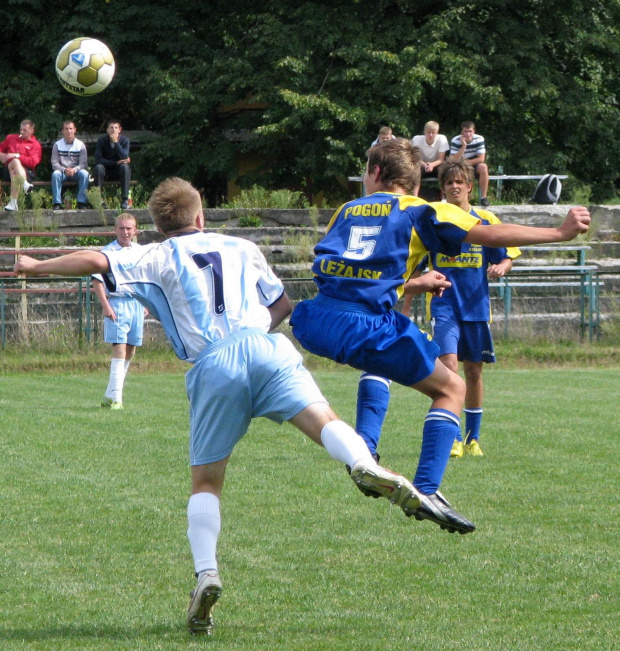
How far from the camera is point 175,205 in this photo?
4.54 metres

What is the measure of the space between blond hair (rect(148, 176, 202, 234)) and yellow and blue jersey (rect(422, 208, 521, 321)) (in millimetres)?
3961

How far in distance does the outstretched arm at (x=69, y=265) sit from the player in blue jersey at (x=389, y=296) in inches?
44.7

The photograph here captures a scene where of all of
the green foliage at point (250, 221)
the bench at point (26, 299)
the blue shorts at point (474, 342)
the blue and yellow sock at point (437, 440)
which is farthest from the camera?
the green foliage at point (250, 221)

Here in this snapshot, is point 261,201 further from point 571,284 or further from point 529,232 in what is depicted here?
point 529,232

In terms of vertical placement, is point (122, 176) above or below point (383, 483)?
above

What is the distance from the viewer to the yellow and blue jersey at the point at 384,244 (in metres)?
4.91

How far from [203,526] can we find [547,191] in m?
20.2

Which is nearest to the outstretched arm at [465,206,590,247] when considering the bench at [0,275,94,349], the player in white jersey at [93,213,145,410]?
the player in white jersey at [93,213,145,410]

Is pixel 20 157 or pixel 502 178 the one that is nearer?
pixel 20 157

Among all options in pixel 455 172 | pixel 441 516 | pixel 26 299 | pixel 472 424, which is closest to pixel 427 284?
pixel 441 516

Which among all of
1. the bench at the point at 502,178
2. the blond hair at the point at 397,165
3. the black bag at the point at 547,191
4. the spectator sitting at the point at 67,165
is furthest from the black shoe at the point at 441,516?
the black bag at the point at 547,191

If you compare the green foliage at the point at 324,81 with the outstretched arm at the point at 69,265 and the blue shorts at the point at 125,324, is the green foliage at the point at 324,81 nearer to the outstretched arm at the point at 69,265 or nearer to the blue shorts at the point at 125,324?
the blue shorts at the point at 125,324

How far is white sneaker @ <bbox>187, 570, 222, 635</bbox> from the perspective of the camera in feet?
13.8

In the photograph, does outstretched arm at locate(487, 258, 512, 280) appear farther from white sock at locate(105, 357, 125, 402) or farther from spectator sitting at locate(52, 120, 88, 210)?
spectator sitting at locate(52, 120, 88, 210)
